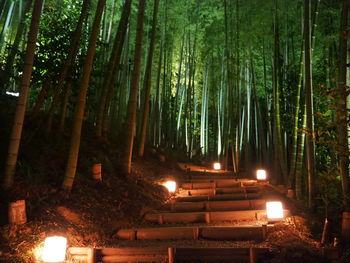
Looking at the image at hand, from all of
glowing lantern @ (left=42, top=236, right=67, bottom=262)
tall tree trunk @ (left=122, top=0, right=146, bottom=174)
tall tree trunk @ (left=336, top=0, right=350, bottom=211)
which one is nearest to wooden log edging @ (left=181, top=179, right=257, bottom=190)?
tall tree trunk @ (left=122, top=0, right=146, bottom=174)

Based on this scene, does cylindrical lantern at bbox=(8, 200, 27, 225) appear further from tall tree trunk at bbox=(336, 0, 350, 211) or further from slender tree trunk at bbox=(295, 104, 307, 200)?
slender tree trunk at bbox=(295, 104, 307, 200)

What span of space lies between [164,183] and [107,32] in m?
4.13

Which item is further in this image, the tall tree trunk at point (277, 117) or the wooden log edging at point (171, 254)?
the tall tree trunk at point (277, 117)

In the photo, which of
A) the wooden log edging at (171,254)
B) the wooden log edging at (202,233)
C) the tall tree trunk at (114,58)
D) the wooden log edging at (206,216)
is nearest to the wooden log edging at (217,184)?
the wooden log edging at (206,216)

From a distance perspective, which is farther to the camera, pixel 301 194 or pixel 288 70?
pixel 288 70

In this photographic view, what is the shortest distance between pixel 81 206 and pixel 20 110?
146 centimetres

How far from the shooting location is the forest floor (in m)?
3.12

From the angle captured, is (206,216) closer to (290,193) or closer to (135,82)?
(290,193)

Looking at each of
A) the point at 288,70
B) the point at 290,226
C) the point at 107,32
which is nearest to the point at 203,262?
the point at 290,226

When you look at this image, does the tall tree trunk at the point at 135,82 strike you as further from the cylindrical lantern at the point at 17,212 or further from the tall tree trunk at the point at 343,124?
the tall tree trunk at the point at 343,124

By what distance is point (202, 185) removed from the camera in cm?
683

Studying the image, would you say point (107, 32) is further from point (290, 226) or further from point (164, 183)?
point (290, 226)

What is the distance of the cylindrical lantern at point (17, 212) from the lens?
10.4 ft

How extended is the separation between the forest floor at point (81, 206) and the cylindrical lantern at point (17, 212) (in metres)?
0.07
